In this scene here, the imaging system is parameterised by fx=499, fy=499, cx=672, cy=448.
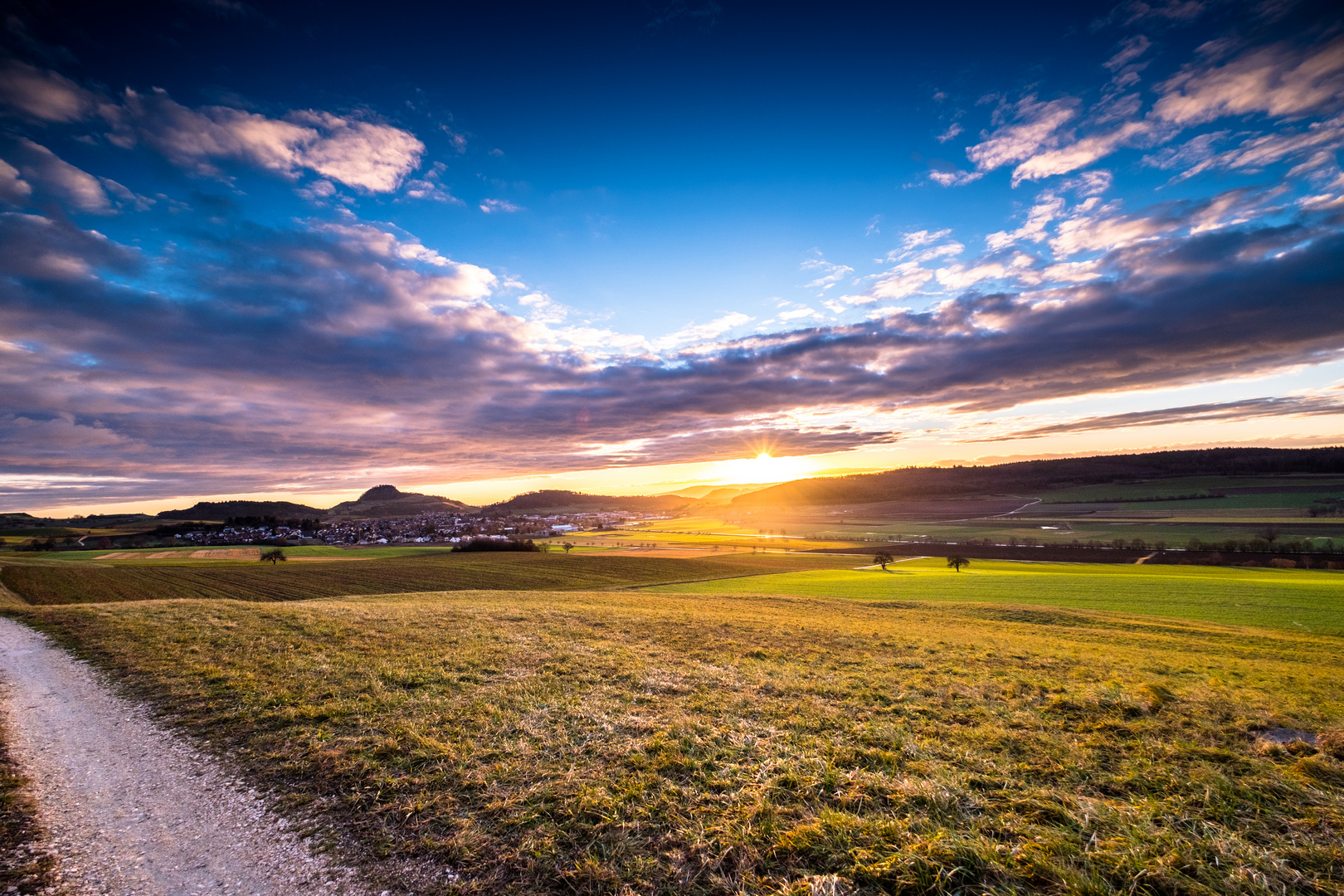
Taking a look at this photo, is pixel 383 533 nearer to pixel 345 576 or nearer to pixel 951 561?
pixel 345 576

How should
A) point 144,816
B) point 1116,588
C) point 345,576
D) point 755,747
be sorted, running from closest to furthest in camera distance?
point 144,816 < point 755,747 < point 1116,588 < point 345,576

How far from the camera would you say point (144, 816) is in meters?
6.23

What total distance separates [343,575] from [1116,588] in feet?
267

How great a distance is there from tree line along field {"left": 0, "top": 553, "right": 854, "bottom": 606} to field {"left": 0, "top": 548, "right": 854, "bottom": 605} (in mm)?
90

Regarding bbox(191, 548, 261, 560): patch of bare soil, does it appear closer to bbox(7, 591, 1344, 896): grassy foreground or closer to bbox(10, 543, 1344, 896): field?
bbox(10, 543, 1344, 896): field

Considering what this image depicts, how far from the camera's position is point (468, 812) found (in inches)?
237

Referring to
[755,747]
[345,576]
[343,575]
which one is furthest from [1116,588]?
[343,575]

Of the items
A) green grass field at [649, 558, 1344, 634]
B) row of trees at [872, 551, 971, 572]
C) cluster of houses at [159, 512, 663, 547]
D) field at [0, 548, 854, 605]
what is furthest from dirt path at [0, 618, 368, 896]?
cluster of houses at [159, 512, 663, 547]

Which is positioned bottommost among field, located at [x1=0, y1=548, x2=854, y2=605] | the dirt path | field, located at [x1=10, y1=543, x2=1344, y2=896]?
field, located at [x1=0, y1=548, x2=854, y2=605]

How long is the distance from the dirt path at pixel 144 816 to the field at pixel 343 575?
36.8 meters

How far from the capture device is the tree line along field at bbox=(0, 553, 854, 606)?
1731 inches

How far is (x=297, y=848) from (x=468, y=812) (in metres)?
1.77

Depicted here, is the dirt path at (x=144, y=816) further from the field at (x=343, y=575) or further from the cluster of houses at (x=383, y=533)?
the cluster of houses at (x=383, y=533)

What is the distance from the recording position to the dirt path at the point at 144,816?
201 inches
